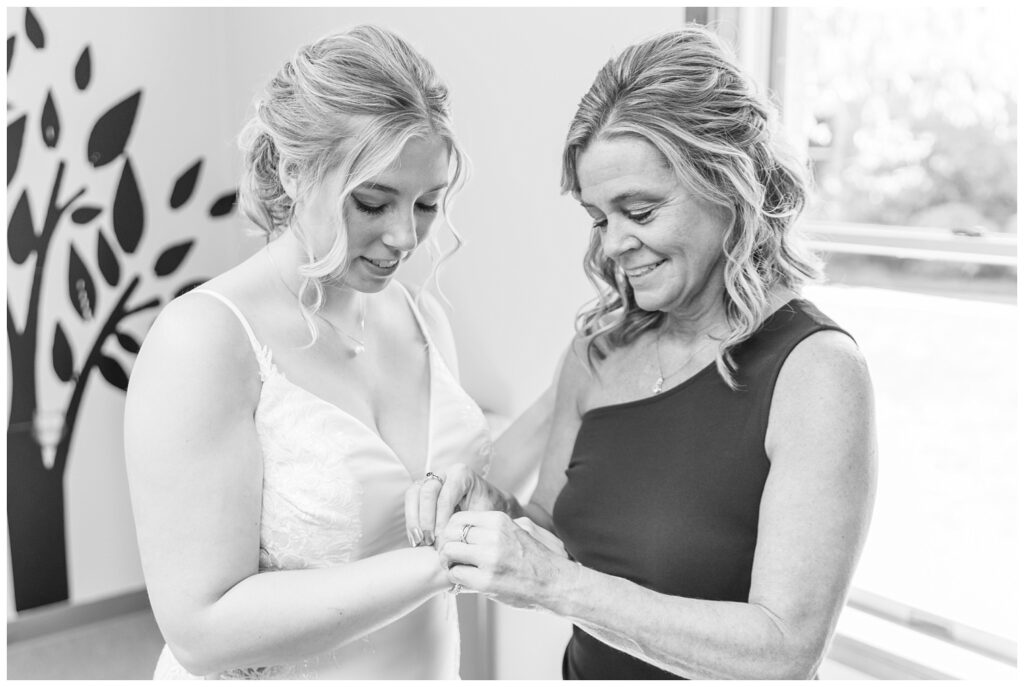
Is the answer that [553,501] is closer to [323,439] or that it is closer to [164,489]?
[323,439]

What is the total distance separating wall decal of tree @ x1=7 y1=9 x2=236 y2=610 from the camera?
353 cm

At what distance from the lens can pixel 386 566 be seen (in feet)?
4.58

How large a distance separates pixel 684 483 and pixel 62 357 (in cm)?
294

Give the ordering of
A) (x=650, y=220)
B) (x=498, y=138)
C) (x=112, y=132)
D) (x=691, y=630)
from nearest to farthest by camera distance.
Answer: (x=691, y=630), (x=650, y=220), (x=498, y=138), (x=112, y=132)

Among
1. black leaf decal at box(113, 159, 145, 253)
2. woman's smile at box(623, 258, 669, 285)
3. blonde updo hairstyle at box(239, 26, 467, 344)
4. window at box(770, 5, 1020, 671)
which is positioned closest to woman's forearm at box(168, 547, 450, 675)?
blonde updo hairstyle at box(239, 26, 467, 344)

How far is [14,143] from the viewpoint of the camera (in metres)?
3.47

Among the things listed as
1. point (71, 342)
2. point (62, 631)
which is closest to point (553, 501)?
point (71, 342)

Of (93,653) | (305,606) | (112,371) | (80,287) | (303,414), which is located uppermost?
(303,414)

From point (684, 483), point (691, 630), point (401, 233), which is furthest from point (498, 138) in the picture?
point (691, 630)

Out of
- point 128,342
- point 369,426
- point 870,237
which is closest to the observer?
point 369,426

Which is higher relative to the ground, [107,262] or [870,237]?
[870,237]

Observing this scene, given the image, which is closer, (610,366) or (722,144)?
(722,144)

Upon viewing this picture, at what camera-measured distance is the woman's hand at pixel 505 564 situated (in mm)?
1301

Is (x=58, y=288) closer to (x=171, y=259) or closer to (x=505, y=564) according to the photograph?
(x=171, y=259)
